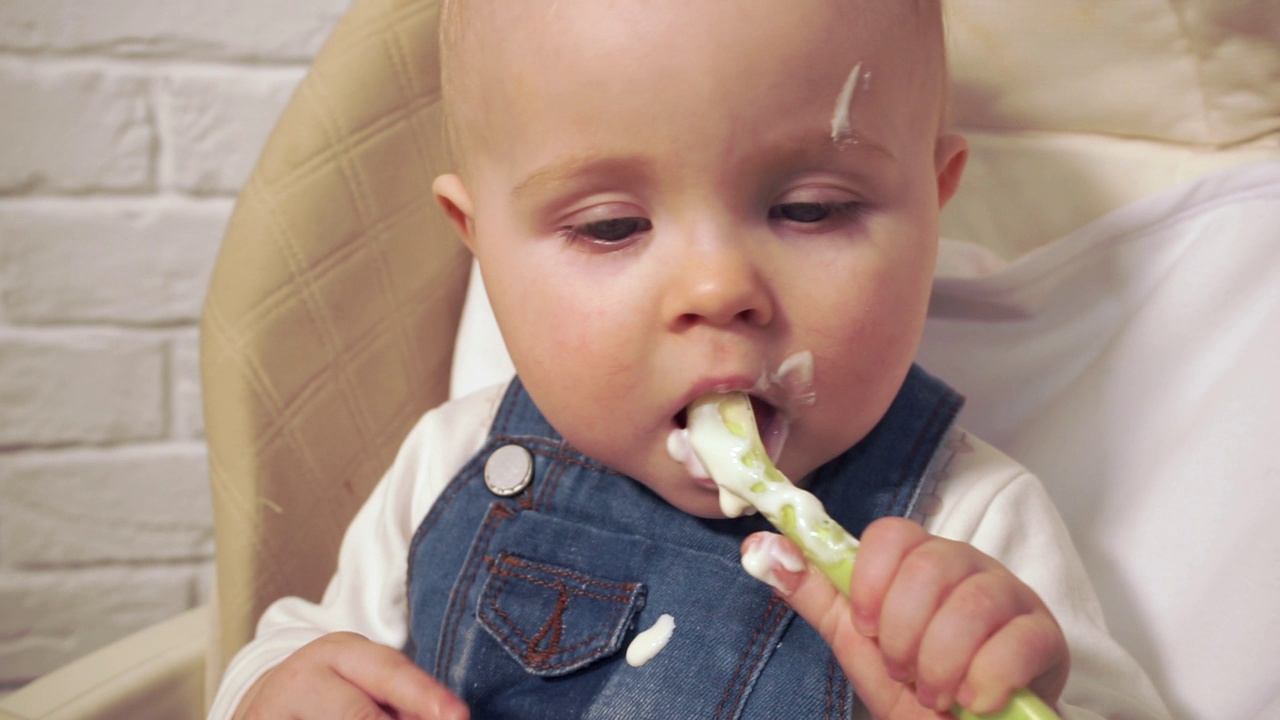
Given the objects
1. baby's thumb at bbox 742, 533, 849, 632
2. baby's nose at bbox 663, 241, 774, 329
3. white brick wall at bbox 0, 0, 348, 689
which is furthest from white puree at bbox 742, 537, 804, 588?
white brick wall at bbox 0, 0, 348, 689

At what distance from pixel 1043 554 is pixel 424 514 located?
395 mm

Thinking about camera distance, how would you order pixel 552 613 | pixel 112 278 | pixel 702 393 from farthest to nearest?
pixel 112 278 < pixel 552 613 < pixel 702 393

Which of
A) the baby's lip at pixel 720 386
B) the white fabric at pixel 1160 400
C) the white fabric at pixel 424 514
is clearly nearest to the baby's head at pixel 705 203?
the baby's lip at pixel 720 386

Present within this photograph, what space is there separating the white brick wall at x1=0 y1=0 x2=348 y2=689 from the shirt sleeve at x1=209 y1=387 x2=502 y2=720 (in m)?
0.44

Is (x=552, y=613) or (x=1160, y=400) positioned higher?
(x=1160, y=400)

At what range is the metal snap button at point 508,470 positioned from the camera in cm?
64

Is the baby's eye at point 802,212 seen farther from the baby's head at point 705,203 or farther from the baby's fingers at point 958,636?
the baby's fingers at point 958,636

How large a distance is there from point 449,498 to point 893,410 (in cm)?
29

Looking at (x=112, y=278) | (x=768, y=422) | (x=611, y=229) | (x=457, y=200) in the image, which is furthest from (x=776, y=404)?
(x=112, y=278)

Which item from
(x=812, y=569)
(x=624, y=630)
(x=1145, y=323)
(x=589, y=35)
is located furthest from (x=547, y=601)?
(x=1145, y=323)

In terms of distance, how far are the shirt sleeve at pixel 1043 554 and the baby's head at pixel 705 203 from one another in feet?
0.32

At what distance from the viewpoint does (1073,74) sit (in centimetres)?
71

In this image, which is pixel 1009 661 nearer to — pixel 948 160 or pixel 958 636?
pixel 958 636

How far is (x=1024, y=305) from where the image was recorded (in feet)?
2.45
